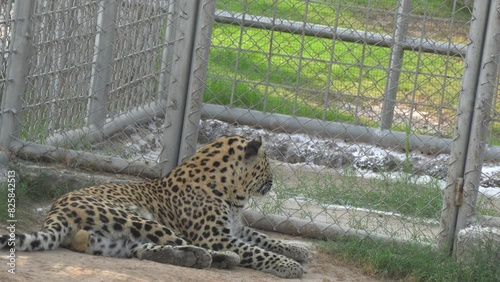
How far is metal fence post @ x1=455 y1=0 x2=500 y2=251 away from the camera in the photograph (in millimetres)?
6406

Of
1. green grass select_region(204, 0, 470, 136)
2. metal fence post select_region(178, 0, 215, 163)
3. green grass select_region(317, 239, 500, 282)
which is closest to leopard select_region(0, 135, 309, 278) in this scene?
green grass select_region(317, 239, 500, 282)

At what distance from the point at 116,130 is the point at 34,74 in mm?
1640

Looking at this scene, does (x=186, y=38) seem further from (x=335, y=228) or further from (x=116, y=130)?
(x=116, y=130)

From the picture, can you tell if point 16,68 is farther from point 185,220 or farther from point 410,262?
point 410,262

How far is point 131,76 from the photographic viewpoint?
9414 mm

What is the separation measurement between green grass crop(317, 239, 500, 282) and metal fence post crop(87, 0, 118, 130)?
2766 millimetres

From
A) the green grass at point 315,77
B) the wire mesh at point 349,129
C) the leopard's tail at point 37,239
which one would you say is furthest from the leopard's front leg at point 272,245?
the green grass at point 315,77

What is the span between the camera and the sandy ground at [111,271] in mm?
4996

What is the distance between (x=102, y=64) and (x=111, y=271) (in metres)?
3.57

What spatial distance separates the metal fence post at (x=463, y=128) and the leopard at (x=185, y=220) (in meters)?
0.97

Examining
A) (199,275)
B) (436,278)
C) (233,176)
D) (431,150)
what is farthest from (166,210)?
(431,150)

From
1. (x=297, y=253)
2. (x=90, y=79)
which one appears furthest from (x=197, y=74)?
(x=90, y=79)

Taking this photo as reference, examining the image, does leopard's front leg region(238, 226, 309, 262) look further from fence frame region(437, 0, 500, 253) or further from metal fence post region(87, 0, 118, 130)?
metal fence post region(87, 0, 118, 130)

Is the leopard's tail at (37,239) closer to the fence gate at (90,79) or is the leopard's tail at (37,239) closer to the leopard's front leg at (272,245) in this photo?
the leopard's front leg at (272,245)
